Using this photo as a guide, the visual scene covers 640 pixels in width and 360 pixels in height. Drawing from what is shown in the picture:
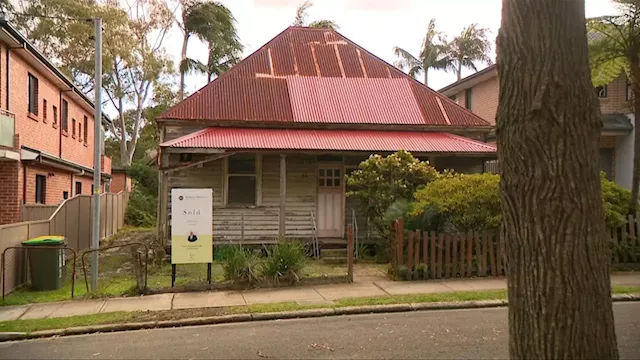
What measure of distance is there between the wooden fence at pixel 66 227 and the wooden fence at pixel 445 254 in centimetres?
748

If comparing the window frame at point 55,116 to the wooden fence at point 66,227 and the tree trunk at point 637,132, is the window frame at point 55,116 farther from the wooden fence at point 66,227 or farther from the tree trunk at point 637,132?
the tree trunk at point 637,132

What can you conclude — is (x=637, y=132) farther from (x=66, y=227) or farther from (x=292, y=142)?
(x=66, y=227)

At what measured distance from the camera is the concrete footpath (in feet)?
→ 28.8

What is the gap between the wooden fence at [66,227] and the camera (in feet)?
33.1

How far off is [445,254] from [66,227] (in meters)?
10.2

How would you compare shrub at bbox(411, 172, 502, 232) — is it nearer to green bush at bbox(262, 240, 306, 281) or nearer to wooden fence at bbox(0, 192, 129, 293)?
green bush at bbox(262, 240, 306, 281)

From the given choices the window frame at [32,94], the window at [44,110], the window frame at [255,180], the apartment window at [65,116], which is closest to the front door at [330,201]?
the window frame at [255,180]

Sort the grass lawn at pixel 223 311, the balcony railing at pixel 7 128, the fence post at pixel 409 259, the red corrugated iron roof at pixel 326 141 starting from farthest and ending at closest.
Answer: the red corrugated iron roof at pixel 326 141
the balcony railing at pixel 7 128
the fence post at pixel 409 259
the grass lawn at pixel 223 311

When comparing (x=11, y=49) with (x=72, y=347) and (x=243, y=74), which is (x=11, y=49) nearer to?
(x=243, y=74)

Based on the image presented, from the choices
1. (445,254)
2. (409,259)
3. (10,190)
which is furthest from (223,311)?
(10,190)

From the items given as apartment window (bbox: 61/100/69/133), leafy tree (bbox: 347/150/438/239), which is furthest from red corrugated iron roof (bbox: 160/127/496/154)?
apartment window (bbox: 61/100/69/133)

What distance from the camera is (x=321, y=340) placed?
22.2 ft

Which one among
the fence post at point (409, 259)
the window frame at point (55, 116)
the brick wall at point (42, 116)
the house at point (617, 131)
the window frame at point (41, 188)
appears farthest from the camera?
the window frame at point (55, 116)

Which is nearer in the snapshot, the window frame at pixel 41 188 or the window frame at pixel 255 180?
the window frame at pixel 255 180
